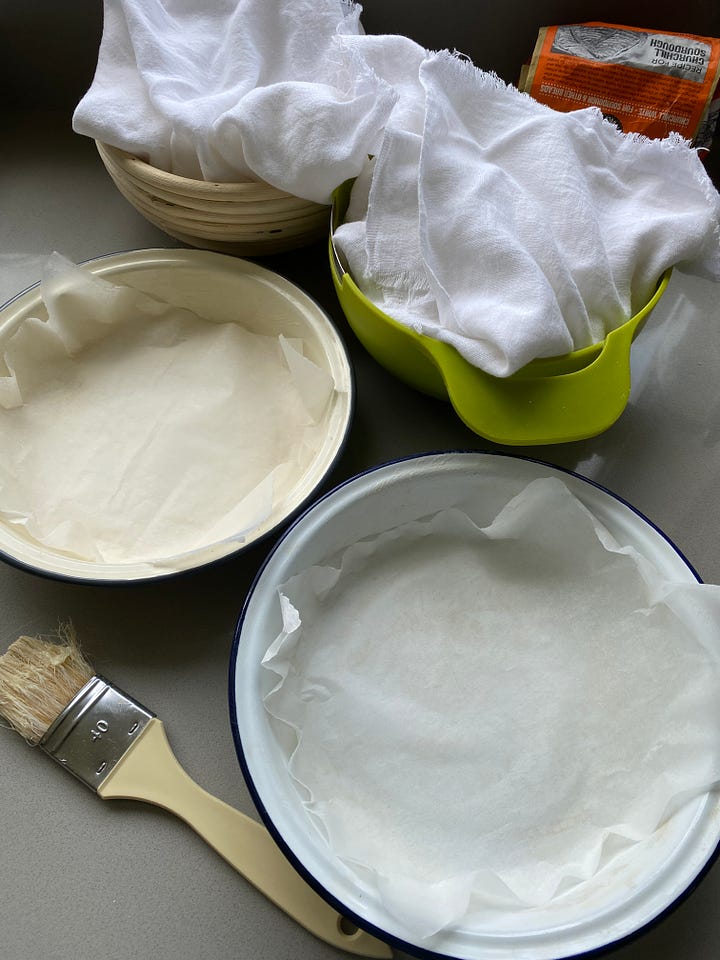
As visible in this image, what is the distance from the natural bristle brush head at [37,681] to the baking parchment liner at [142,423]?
0.20 ft

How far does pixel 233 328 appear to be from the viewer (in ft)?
1.83

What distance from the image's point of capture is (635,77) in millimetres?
520

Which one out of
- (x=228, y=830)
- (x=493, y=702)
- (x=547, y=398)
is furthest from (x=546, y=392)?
(x=228, y=830)

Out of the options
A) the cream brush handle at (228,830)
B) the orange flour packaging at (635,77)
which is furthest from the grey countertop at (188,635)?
the orange flour packaging at (635,77)

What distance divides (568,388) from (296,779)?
0.26m

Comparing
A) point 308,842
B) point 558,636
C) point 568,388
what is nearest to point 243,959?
point 308,842

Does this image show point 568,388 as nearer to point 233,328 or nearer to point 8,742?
point 233,328

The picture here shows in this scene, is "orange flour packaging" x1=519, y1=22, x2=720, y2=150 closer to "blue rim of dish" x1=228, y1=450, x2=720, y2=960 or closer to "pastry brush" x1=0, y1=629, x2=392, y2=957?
"blue rim of dish" x1=228, y1=450, x2=720, y2=960

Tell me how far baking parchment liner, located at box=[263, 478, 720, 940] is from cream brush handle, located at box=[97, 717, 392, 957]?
42mm

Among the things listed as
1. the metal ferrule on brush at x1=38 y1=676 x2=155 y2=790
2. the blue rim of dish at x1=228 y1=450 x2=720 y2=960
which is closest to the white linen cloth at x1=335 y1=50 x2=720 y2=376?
the blue rim of dish at x1=228 y1=450 x2=720 y2=960

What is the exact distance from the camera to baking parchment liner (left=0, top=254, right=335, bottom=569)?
1.58 ft

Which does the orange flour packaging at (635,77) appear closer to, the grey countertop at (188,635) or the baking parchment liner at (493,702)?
the grey countertop at (188,635)

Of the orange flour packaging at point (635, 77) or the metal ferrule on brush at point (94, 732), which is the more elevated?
the orange flour packaging at point (635, 77)

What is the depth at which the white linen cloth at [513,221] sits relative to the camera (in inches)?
16.1
